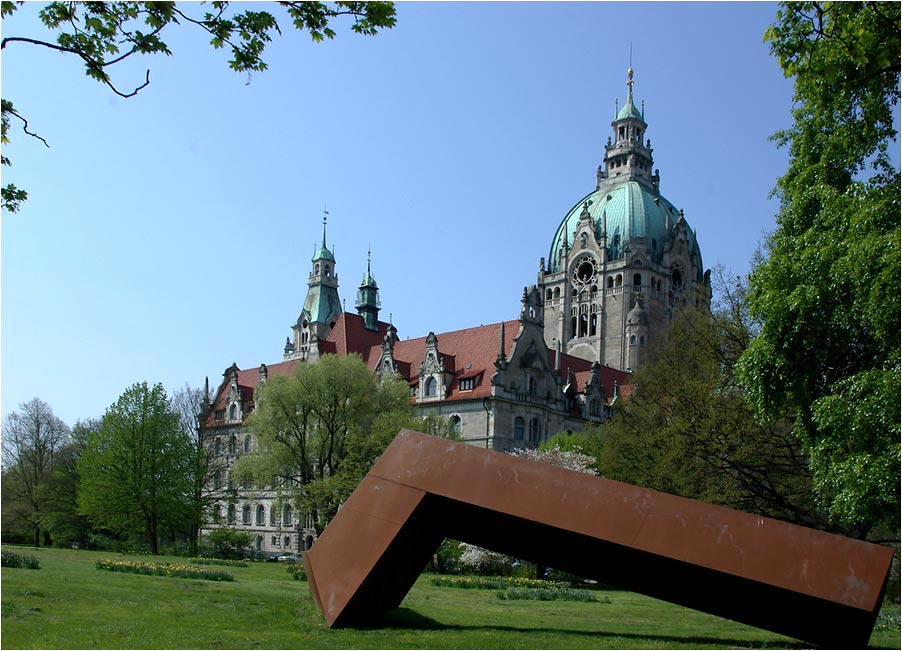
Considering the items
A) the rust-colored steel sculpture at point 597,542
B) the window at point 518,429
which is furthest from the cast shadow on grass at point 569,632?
the window at point 518,429

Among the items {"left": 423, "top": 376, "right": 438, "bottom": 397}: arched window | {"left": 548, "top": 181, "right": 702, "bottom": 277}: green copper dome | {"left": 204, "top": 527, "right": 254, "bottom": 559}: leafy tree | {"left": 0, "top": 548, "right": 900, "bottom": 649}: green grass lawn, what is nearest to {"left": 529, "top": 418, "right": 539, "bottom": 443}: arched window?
{"left": 423, "top": 376, "right": 438, "bottom": 397}: arched window

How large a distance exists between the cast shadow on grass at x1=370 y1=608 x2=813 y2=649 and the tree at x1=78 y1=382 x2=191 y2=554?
1481 inches

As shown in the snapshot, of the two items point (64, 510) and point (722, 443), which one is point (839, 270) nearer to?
point (722, 443)

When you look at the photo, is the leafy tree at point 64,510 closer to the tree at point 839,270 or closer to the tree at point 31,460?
the tree at point 31,460

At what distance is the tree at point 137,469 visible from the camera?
165ft

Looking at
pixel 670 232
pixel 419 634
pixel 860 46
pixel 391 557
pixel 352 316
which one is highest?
pixel 670 232

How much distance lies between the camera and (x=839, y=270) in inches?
614

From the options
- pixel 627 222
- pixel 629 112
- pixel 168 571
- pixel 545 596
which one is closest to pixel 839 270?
pixel 545 596

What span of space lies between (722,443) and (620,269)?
70358 mm

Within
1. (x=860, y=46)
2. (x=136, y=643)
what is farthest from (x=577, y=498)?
(x=860, y=46)

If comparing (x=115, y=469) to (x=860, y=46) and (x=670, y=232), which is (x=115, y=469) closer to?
(x=860, y=46)

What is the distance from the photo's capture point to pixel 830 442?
56.1ft

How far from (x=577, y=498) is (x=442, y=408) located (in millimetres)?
54727

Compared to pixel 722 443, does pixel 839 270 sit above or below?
above
